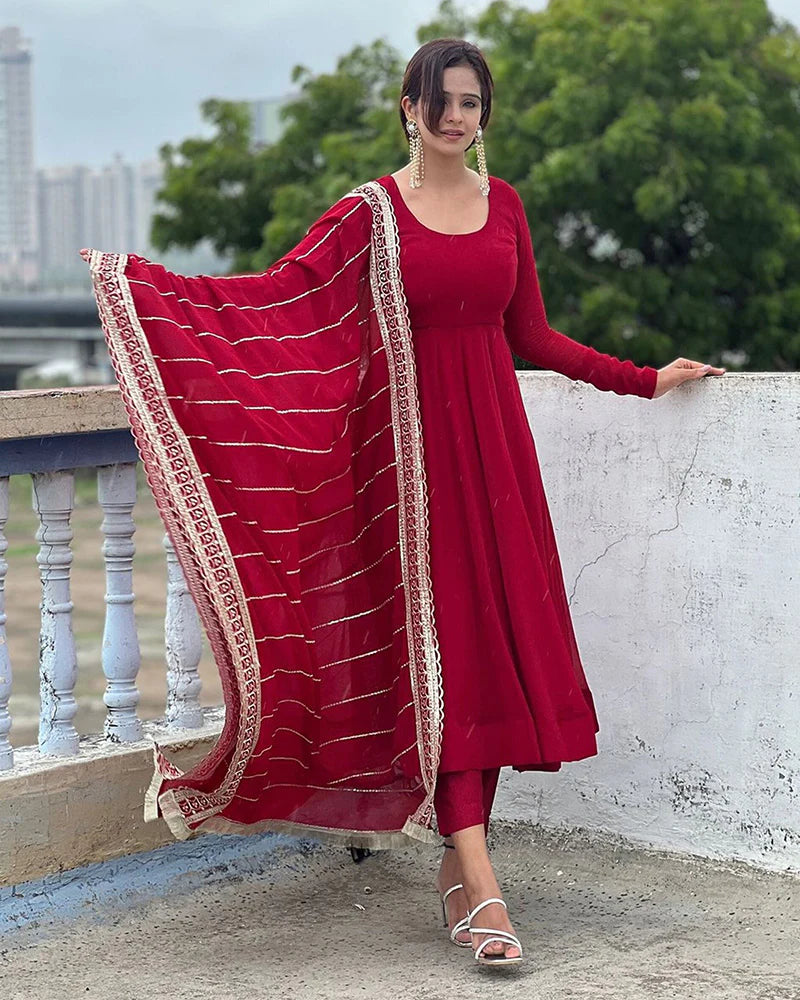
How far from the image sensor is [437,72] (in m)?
2.71

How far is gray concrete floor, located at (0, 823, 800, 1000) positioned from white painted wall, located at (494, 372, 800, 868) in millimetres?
118

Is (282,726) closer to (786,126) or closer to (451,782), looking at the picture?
(451,782)

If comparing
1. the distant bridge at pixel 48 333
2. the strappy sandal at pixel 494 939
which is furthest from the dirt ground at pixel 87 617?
the distant bridge at pixel 48 333

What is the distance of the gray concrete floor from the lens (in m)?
2.64

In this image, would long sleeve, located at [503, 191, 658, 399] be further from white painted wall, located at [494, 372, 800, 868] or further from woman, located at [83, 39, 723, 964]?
white painted wall, located at [494, 372, 800, 868]

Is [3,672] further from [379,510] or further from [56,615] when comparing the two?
[379,510]

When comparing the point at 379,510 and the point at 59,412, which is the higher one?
the point at 59,412

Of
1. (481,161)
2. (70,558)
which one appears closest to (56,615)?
(70,558)

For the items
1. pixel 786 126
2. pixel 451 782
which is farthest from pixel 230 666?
pixel 786 126

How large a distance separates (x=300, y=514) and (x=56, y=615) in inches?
23.1

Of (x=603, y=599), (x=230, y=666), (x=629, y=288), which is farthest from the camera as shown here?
(x=629, y=288)

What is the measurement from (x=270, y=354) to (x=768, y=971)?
143cm

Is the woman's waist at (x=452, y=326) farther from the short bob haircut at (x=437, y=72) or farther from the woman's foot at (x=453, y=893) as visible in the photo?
the woman's foot at (x=453, y=893)

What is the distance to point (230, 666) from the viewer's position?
266cm
